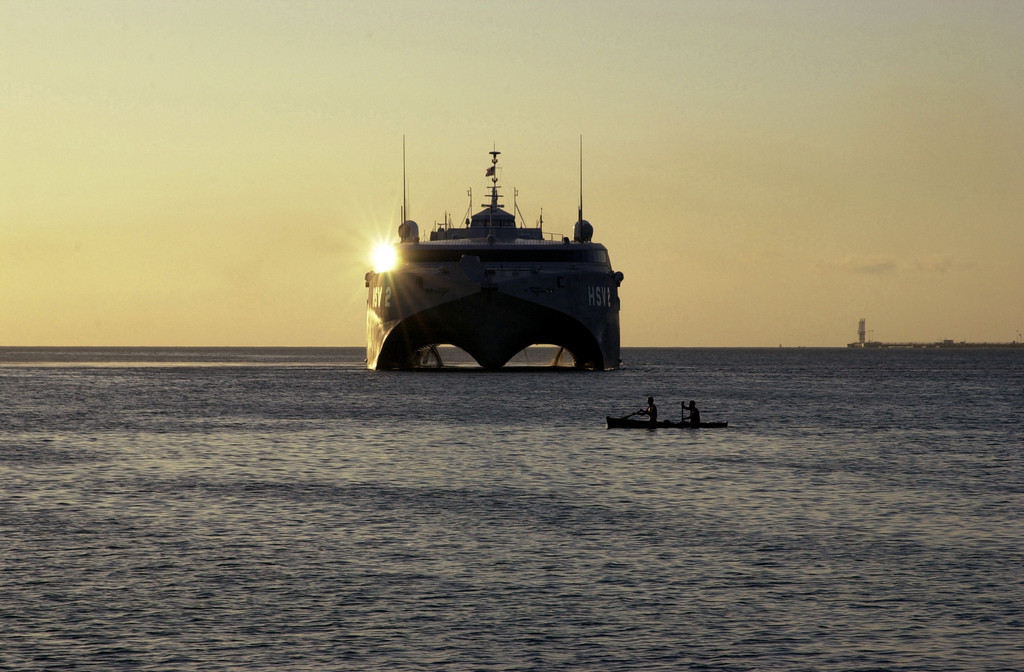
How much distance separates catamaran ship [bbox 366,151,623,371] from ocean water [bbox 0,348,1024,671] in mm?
31354

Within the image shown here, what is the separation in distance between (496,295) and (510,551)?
59767mm

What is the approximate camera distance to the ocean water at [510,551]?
57.0 feet

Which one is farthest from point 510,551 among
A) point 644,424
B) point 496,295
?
point 496,295

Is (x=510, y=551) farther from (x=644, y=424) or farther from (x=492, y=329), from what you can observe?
(x=492, y=329)

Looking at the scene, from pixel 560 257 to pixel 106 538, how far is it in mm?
63748

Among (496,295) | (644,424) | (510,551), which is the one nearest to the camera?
(510,551)

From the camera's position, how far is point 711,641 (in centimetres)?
1766

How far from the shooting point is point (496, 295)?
3305 inches

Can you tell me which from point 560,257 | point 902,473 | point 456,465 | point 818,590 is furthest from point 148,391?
point 818,590

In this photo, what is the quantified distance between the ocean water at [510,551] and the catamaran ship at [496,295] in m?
31.4

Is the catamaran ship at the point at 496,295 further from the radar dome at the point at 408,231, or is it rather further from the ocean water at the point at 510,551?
the ocean water at the point at 510,551

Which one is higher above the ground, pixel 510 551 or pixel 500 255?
pixel 500 255

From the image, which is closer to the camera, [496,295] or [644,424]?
[644,424]

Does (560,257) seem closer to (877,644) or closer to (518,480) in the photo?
(518,480)
